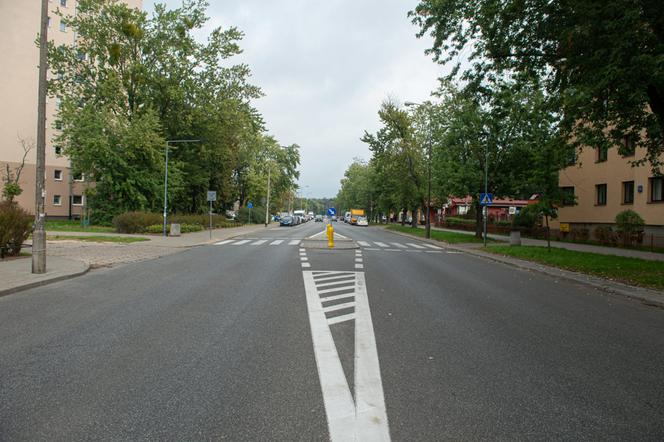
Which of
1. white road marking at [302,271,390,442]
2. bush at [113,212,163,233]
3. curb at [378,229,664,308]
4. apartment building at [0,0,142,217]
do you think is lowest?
curb at [378,229,664,308]

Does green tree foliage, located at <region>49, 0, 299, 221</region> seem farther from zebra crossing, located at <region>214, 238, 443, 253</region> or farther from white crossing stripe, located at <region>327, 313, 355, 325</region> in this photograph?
white crossing stripe, located at <region>327, 313, 355, 325</region>

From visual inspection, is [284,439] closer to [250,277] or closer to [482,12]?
[250,277]

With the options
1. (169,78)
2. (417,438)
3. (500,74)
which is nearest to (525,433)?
(417,438)

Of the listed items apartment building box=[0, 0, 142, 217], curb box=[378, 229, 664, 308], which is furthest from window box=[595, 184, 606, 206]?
apartment building box=[0, 0, 142, 217]

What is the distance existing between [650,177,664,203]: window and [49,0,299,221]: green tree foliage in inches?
1163

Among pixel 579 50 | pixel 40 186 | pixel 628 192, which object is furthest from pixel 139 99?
pixel 628 192

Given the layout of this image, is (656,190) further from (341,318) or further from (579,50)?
(341,318)

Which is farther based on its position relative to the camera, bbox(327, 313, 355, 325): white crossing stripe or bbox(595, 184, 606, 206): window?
bbox(595, 184, 606, 206): window

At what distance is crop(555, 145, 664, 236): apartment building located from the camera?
82.9 ft

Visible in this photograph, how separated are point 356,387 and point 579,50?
11377mm

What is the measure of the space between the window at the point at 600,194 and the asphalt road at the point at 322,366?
85.8 ft

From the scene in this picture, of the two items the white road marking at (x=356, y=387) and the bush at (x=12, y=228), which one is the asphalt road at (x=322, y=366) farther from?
the bush at (x=12, y=228)

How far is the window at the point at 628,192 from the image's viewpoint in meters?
27.9

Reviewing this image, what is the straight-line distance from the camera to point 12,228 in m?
13.2
